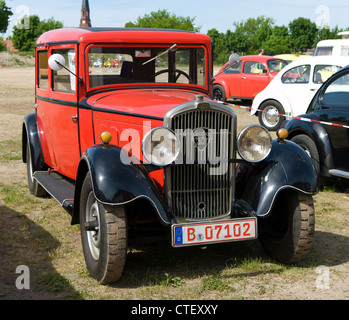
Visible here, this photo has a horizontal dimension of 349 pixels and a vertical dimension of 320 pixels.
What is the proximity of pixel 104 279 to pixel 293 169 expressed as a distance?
1672mm

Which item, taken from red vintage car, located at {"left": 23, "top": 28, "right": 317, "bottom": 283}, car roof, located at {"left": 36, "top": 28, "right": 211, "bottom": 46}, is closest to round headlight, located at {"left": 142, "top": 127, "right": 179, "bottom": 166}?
red vintage car, located at {"left": 23, "top": 28, "right": 317, "bottom": 283}

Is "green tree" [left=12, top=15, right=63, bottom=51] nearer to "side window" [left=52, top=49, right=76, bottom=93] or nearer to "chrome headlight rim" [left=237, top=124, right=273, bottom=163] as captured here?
"side window" [left=52, top=49, right=76, bottom=93]

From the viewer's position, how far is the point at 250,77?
53.9 feet

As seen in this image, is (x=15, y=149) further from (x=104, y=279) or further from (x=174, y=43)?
(x=104, y=279)

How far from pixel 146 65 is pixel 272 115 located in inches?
301

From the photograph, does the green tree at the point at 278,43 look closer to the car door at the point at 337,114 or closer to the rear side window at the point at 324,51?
the rear side window at the point at 324,51

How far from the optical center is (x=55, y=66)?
4594mm

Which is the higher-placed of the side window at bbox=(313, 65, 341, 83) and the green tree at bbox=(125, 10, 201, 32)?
the green tree at bbox=(125, 10, 201, 32)

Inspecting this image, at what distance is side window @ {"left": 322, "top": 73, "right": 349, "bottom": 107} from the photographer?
6473mm

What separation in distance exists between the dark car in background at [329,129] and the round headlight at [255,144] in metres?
2.50

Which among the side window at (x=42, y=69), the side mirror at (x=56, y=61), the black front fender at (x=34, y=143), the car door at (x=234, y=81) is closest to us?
the side mirror at (x=56, y=61)

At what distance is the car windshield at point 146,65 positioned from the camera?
16.5 ft

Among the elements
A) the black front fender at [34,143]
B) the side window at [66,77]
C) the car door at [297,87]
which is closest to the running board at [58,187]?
the black front fender at [34,143]

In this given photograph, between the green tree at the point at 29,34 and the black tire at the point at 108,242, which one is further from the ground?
the green tree at the point at 29,34
